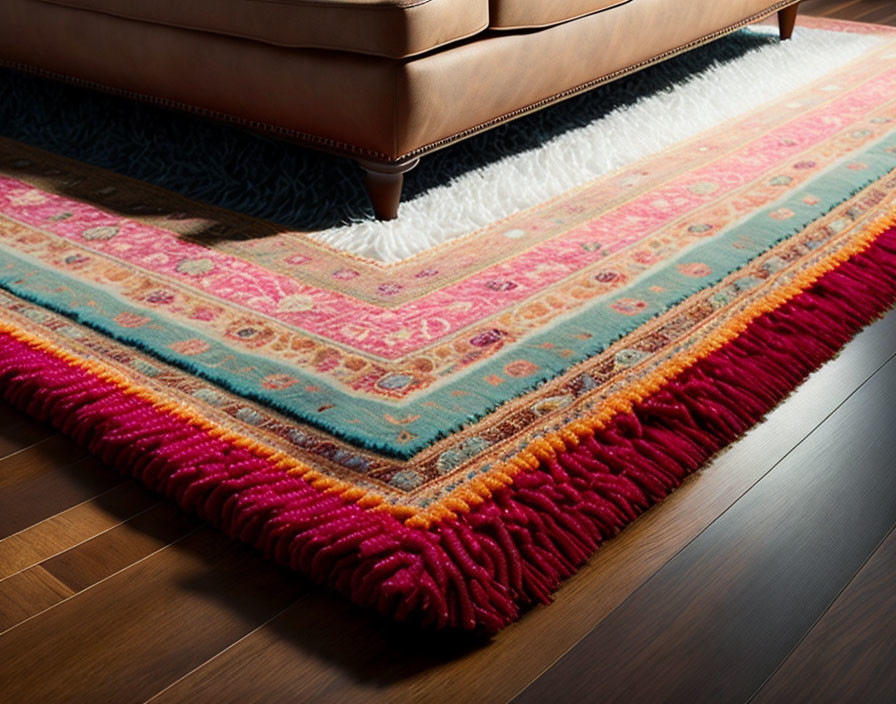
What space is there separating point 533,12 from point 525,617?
1.20 meters

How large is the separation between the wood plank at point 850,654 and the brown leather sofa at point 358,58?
3.25ft

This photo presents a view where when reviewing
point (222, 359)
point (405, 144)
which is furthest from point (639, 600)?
point (405, 144)

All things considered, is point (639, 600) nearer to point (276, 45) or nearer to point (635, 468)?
point (635, 468)

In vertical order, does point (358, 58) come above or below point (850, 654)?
above

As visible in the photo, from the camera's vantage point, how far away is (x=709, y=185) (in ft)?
5.93

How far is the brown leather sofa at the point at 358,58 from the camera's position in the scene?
1581mm

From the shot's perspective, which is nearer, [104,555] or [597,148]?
[104,555]

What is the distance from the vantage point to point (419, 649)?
2.78 feet

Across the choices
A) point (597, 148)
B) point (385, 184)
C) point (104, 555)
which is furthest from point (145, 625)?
point (597, 148)

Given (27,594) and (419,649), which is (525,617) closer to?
(419,649)

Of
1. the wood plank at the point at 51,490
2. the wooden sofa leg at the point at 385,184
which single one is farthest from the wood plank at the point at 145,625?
the wooden sofa leg at the point at 385,184

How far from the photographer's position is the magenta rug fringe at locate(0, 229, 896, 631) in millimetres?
886

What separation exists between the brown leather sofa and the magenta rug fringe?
0.62 m

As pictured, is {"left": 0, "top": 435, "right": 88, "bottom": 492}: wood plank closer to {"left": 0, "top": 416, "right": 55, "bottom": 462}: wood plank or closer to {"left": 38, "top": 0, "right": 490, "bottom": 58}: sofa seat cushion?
{"left": 0, "top": 416, "right": 55, "bottom": 462}: wood plank
